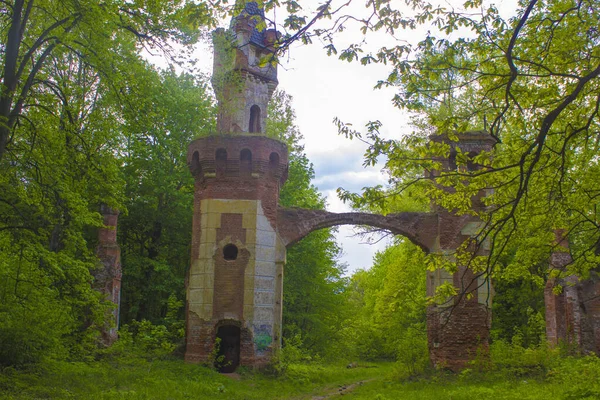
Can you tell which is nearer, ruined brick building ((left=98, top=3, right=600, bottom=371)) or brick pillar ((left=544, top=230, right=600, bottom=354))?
ruined brick building ((left=98, top=3, right=600, bottom=371))

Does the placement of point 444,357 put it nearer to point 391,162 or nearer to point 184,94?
point 391,162

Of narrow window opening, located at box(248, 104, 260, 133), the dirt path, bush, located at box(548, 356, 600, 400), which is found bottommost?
the dirt path

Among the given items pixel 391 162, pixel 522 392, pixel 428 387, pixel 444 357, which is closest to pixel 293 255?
pixel 444 357

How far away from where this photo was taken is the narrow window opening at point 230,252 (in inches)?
638

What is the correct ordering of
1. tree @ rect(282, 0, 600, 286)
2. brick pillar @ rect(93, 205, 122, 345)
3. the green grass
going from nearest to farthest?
tree @ rect(282, 0, 600, 286)
the green grass
brick pillar @ rect(93, 205, 122, 345)

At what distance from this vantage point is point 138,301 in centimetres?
2406

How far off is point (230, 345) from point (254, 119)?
679 cm

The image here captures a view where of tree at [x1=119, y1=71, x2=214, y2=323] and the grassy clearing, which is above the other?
tree at [x1=119, y1=71, x2=214, y2=323]

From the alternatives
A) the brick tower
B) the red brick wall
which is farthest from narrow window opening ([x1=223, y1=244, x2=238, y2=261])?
the red brick wall

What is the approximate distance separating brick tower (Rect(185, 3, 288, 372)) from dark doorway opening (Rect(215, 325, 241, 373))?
3cm

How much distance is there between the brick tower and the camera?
1566 cm

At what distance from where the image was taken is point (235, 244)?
16109 millimetres

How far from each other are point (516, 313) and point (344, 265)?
889cm

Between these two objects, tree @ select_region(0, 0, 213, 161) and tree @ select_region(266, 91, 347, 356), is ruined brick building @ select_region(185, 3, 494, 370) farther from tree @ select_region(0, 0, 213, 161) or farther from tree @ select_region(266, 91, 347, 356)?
tree @ select_region(266, 91, 347, 356)
